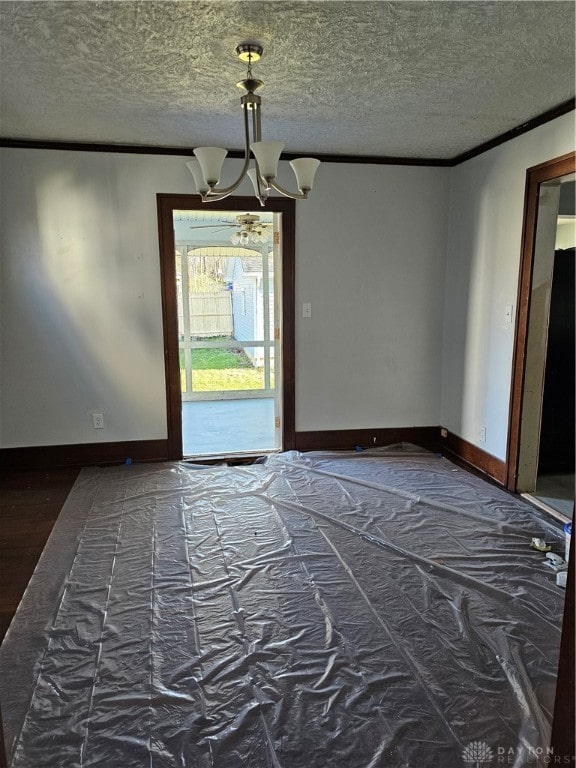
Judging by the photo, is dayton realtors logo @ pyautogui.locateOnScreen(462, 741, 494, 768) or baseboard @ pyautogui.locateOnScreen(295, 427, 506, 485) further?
baseboard @ pyautogui.locateOnScreen(295, 427, 506, 485)

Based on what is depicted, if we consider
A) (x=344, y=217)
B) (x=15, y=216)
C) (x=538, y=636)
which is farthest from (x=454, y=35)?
(x=15, y=216)

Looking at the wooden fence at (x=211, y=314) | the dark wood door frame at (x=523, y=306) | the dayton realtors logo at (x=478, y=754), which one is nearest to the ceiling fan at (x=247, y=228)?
the wooden fence at (x=211, y=314)

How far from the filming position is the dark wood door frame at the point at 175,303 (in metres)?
3.99

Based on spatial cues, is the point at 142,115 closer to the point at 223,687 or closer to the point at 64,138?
the point at 64,138

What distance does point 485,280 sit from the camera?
12.9 feet

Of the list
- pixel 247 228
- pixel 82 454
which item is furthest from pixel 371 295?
pixel 82 454

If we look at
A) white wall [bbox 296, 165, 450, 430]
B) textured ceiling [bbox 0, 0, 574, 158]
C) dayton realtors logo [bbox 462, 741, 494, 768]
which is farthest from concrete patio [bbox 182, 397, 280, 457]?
dayton realtors logo [bbox 462, 741, 494, 768]

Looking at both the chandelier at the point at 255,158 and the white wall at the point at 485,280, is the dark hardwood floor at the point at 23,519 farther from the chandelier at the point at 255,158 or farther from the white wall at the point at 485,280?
the white wall at the point at 485,280

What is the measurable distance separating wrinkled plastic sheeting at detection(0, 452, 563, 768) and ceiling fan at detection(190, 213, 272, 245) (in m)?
3.16

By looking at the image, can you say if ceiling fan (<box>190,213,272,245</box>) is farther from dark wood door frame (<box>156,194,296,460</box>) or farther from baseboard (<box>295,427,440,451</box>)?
baseboard (<box>295,427,440,451</box>)

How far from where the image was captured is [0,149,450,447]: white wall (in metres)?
3.83

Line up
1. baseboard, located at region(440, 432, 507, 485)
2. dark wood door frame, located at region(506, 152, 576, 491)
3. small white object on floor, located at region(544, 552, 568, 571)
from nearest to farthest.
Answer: small white object on floor, located at region(544, 552, 568, 571)
dark wood door frame, located at region(506, 152, 576, 491)
baseboard, located at region(440, 432, 507, 485)

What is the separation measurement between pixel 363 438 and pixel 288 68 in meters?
2.91

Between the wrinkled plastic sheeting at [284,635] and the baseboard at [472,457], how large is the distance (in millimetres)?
347
